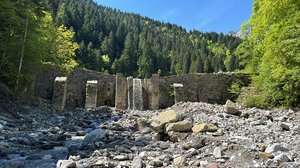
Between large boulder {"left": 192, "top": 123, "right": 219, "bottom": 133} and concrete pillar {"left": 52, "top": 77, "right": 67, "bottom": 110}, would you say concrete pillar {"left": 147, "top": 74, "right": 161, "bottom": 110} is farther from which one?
large boulder {"left": 192, "top": 123, "right": 219, "bottom": 133}

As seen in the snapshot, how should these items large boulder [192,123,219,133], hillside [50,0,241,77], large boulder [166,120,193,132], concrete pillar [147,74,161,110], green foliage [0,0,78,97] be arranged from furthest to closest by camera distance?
hillside [50,0,241,77]
concrete pillar [147,74,161,110]
green foliage [0,0,78,97]
large boulder [166,120,193,132]
large boulder [192,123,219,133]

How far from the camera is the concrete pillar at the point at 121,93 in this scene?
2752 centimetres

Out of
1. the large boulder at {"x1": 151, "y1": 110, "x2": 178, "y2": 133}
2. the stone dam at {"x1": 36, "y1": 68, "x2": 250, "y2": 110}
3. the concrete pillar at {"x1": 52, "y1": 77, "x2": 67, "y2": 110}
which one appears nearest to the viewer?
the large boulder at {"x1": 151, "y1": 110, "x2": 178, "y2": 133}

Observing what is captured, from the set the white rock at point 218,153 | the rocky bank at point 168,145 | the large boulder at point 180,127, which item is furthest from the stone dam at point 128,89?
the white rock at point 218,153

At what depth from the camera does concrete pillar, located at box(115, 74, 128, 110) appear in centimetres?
2752

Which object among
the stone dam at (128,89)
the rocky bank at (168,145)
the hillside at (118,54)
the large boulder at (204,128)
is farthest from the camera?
the hillside at (118,54)

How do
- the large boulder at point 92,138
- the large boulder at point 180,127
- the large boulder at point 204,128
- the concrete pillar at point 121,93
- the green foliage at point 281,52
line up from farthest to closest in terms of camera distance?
the concrete pillar at point 121,93 → the green foliage at point 281,52 → the large boulder at point 180,127 → the large boulder at point 92,138 → the large boulder at point 204,128

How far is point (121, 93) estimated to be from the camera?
92.2 ft

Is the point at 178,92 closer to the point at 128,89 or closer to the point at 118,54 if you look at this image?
the point at 128,89

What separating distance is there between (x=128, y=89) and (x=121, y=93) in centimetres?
77

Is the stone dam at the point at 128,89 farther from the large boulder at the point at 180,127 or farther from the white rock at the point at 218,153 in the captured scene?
the white rock at the point at 218,153

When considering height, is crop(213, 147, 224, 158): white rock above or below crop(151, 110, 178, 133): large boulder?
below

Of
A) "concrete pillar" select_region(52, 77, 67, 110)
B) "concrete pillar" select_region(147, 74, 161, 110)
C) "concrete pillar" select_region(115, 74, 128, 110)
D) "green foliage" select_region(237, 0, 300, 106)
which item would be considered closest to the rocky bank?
"green foliage" select_region(237, 0, 300, 106)

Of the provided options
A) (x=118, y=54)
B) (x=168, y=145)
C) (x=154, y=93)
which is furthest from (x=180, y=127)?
(x=118, y=54)
